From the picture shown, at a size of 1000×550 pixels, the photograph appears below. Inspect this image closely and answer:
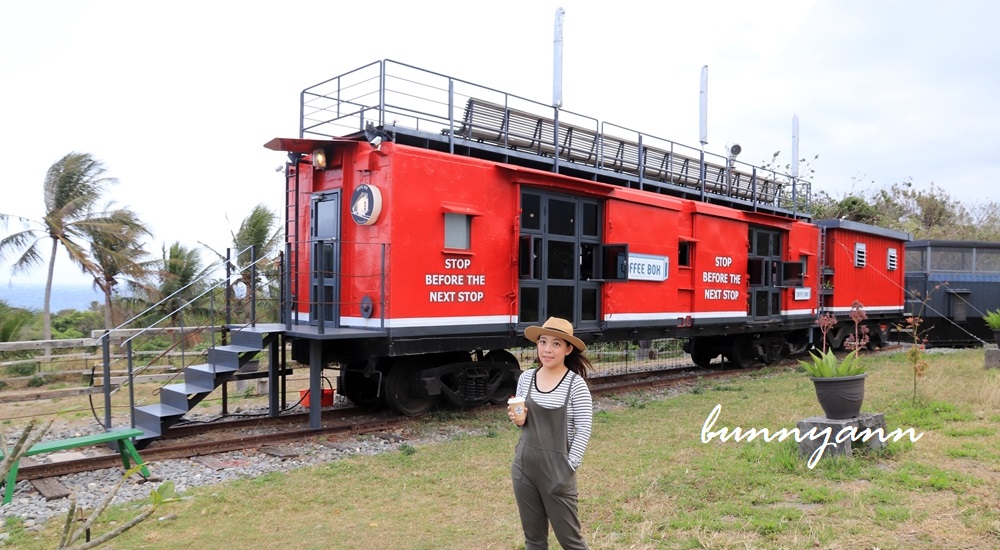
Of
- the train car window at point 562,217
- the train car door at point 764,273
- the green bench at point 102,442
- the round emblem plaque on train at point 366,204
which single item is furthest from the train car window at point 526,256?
the train car door at point 764,273

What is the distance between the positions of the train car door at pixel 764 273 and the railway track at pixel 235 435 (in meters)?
5.28

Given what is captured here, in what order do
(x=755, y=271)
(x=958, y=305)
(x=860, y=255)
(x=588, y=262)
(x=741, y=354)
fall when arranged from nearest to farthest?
(x=588, y=262)
(x=755, y=271)
(x=741, y=354)
(x=860, y=255)
(x=958, y=305)

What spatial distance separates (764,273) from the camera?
1543cm

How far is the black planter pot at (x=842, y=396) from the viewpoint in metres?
6.73

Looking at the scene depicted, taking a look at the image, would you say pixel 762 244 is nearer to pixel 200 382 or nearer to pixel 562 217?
pixel 562 217

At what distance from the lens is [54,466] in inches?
274

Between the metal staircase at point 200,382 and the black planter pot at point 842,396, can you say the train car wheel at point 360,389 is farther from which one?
the black planter pot at point 842,396

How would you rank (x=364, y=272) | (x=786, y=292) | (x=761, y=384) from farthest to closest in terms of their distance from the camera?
1. (x=786, y=292)
2. (x=761, y=384)
3. (x=364, y=272)

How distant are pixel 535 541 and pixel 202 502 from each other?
3467mm

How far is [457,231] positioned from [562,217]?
1.94 meters

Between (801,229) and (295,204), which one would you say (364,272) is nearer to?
(295,204)

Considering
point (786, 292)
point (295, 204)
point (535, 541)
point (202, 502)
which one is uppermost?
point (295, 204)

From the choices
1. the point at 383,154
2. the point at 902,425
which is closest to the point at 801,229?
the point at 902,425

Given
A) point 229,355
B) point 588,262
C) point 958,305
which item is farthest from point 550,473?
point 958,305
